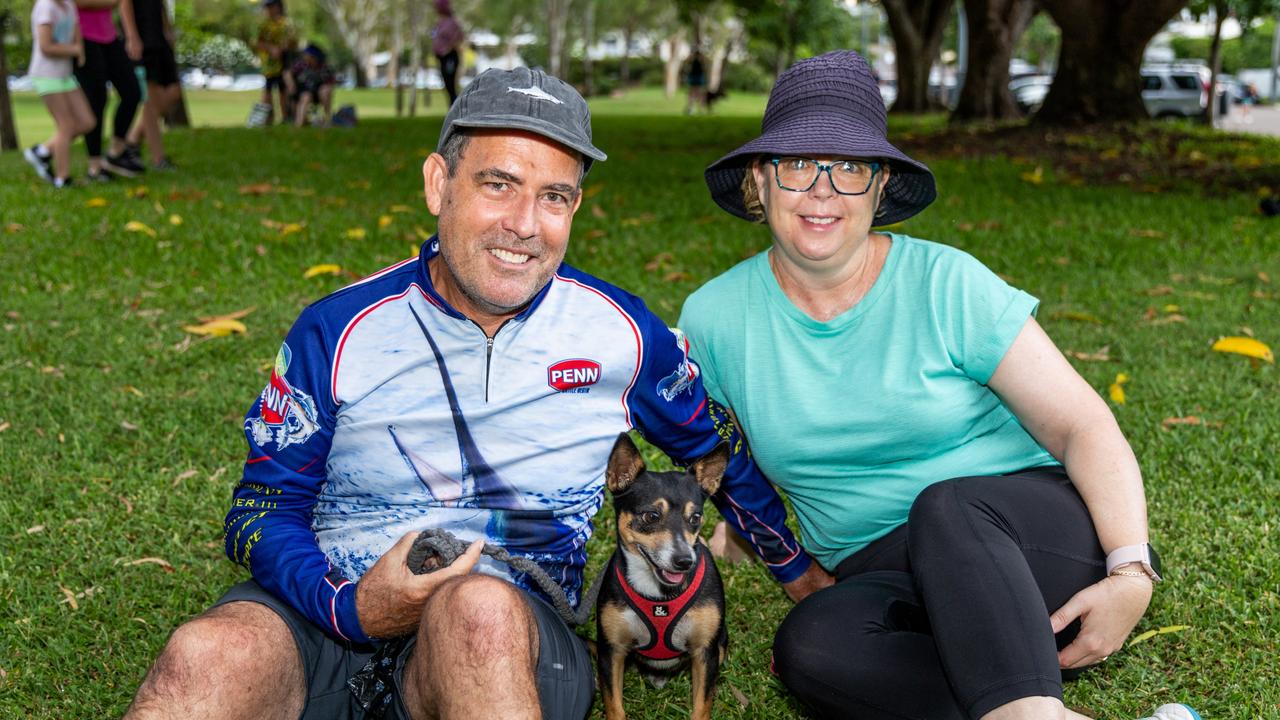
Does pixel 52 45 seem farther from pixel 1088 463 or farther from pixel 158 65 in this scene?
pixel 1088 463

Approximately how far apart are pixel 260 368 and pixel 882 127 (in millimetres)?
3770

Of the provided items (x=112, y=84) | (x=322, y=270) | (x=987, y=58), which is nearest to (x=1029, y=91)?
(x=987, y=58)

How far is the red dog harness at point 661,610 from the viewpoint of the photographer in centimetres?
296

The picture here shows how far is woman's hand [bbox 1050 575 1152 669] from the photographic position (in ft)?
8.88

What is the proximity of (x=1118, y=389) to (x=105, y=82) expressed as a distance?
9.50 m

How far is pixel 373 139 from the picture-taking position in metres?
15.5

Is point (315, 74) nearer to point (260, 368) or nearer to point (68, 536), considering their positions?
point (260, 368)

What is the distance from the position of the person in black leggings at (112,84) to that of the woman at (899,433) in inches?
360

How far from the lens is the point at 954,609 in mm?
2529

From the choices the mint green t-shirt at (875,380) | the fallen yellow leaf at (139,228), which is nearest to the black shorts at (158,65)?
the fallen yellow leaf at (139,228)

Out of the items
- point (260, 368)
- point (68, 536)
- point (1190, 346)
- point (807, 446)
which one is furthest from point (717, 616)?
point (1190, 346)

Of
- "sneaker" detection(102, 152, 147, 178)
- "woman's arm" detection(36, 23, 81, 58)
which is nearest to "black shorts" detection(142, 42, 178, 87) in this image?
"sneaker" detection(102, 152, 147, 178)

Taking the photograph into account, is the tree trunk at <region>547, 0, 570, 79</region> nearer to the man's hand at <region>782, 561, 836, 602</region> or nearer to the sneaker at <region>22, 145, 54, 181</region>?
the sneaker at <region>22, 145, 54, 181</region>

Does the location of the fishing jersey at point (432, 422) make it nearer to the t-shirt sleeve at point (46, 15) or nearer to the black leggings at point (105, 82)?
the t-shirt sleeve at point (46, 15)
